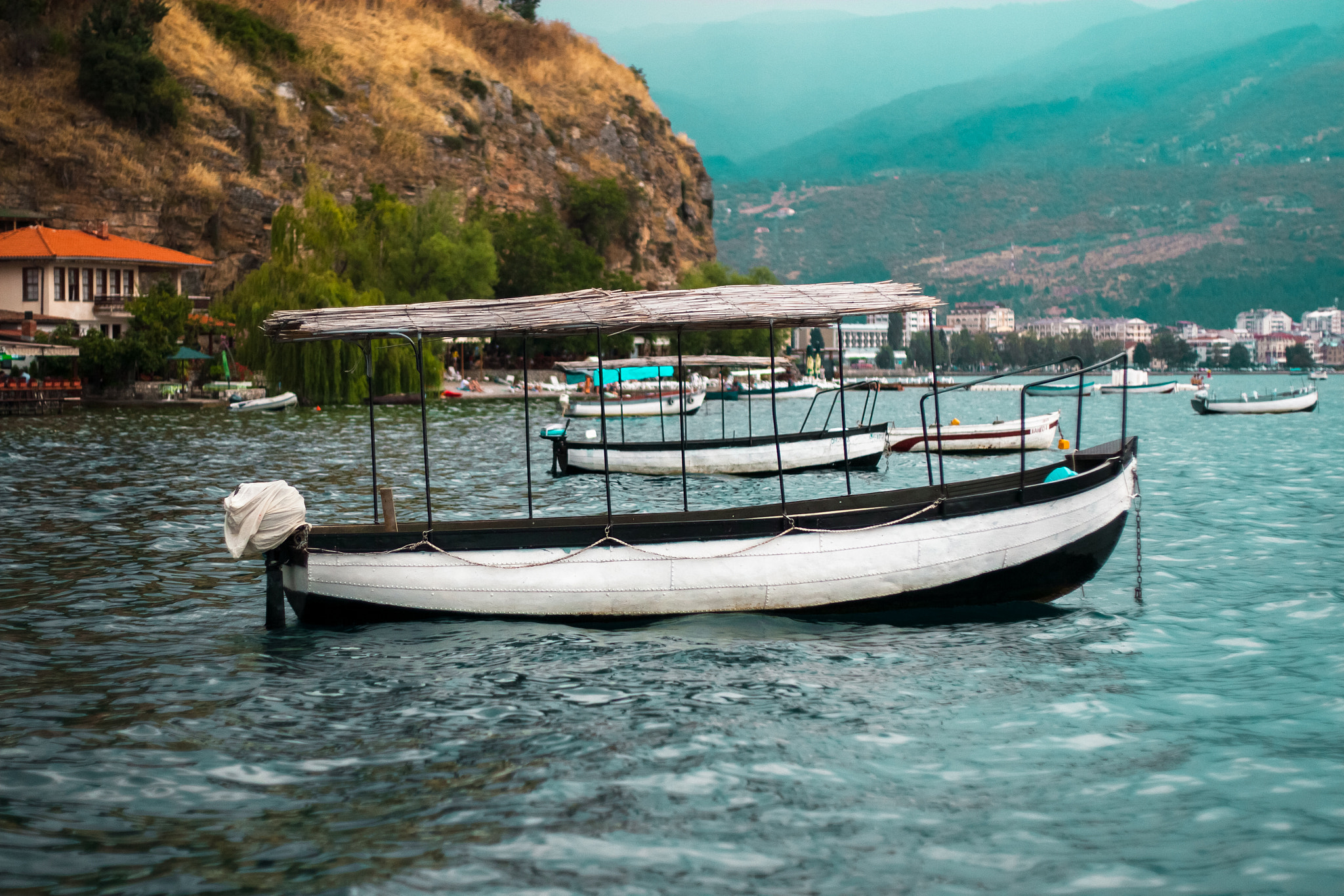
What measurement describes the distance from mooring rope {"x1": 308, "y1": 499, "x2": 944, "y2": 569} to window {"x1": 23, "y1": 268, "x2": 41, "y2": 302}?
6946 cm

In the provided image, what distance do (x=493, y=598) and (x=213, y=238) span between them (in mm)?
84294

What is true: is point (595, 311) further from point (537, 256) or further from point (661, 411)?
point (537, 256)

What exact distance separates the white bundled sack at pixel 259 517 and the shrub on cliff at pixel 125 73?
3401 inches

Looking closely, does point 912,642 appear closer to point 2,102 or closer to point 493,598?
point 493,598

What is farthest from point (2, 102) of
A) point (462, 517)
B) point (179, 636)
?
point (179, 636)

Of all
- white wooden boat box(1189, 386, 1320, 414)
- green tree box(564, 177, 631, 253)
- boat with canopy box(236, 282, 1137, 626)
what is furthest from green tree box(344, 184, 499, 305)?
boat with canopy box(236, 282, 1137, 626)

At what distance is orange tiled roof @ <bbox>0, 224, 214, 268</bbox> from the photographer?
71188mm

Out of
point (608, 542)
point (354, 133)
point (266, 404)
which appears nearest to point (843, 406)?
Result: point (608, 542)

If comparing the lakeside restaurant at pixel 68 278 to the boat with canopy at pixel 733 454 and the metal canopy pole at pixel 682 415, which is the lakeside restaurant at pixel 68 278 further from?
the metal canopy pole at pixel 682 415

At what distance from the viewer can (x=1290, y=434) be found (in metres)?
56.4

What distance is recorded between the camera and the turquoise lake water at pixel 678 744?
24.1ft

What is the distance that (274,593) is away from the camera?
13.8 metres

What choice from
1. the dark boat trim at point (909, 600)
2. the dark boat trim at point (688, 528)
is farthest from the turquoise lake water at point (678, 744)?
the dark boat trim at point (688, 528)

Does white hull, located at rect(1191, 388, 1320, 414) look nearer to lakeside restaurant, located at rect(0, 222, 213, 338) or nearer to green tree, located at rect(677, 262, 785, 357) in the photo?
green tree, located at rect(677, 262, 785, 357)
